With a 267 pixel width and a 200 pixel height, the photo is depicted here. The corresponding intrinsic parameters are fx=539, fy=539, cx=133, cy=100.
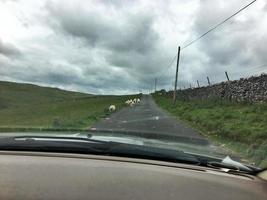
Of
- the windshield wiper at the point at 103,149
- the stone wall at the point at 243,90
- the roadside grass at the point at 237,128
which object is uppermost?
the stone wall at the point at 243,90

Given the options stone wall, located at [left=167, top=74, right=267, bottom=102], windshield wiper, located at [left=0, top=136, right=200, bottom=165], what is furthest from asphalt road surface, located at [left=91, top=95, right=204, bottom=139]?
windshield wiper, located at [left=0, top=136, right=200, bottom=165]

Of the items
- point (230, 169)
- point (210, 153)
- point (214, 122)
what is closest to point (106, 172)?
point (230, 169)

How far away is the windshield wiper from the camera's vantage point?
118 inches

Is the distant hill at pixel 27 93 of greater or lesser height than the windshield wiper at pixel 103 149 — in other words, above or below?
above

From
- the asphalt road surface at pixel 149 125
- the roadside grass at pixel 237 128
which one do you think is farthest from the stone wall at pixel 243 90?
the asphalt road surface at pixel 149 125

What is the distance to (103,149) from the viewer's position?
302 centimetres

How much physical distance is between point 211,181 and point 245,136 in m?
14.9

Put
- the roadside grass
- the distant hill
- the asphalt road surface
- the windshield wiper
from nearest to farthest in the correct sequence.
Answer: the windshield wiper, the roadside grass, the asphalt road surface, the distant hill

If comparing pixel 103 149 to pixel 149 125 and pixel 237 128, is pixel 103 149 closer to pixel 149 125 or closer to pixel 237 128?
pixel 237 128

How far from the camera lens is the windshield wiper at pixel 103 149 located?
2.99 metres

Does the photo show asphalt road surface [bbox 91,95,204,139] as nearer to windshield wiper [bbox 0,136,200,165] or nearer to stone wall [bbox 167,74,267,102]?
stone wall [bbox 167,74,267,102]

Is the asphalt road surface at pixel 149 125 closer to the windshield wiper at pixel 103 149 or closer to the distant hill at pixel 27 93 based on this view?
the windshield wiper at pixel 103 149

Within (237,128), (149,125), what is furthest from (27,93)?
(237,128)

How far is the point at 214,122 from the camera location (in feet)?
75.2
